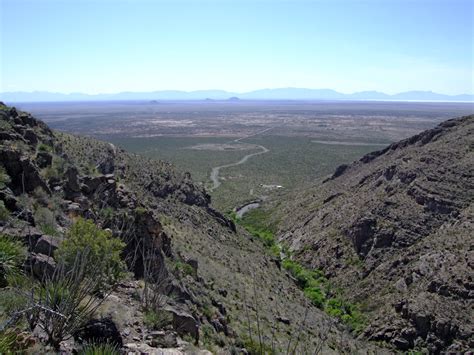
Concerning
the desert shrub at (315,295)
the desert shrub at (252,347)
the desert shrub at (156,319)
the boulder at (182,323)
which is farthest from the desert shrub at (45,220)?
the desert shrub at (315,295)

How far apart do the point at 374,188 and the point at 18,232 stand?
140 feet

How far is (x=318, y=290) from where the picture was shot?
35.4 meters

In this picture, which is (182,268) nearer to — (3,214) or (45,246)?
(45,246)

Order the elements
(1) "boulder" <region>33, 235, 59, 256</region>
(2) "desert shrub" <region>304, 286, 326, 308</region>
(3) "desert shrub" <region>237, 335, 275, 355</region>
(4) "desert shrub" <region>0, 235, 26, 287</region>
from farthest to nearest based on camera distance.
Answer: (2) "desert shrub" <region>304, 286, 326, 308</region>, (3) "desert shrub" <region>237, 335, 275, 355</region>, (1) "boulder" <region>33, 235, 59, 256</region>, (4) "desert shrub" <region>0, 235, 26, 287</region>

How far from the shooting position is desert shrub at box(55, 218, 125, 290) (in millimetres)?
11602

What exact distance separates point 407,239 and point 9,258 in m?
A: 33.6

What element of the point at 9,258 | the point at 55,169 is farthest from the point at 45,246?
the point at 55,169

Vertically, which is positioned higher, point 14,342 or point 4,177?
point 4,177

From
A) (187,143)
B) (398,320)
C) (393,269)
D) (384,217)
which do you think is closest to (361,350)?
(398,320)

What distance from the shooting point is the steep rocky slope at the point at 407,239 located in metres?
27.0

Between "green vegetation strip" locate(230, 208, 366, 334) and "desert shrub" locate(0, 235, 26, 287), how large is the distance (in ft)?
78.7

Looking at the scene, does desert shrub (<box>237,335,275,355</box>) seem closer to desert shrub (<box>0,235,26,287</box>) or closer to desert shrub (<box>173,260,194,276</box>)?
desert shrub (<box>173,260,194,276</box>)

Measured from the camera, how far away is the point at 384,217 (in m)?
40.9

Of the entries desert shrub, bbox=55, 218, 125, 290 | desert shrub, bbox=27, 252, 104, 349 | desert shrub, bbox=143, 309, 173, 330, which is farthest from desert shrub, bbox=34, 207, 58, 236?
desert shrub, bbox=27, 252, 104, 349
